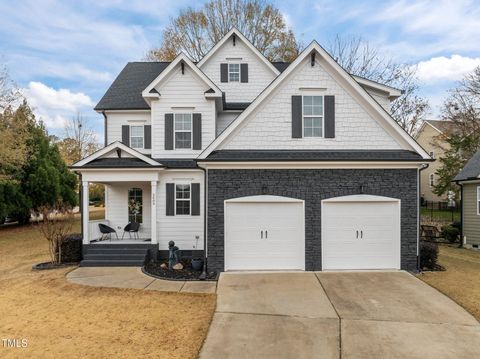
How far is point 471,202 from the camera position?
15672mm

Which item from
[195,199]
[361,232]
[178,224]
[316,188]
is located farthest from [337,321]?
[178,224]

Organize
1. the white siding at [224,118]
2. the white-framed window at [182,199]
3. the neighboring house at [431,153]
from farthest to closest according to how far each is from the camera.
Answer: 1. the neighboring house at [431,153]
2. the white siding at [224,118]
3. the white-framed window at [182,199]

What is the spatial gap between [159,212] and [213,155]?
4005 millimetres

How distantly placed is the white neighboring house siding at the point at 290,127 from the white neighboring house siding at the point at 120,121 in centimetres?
557

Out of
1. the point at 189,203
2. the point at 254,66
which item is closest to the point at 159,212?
the point at 189,203

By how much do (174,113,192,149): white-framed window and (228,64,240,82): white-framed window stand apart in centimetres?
350

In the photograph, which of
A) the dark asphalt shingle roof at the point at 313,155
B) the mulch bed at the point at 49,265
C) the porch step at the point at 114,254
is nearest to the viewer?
the dark asphalt shingle roof at the point at 313,155

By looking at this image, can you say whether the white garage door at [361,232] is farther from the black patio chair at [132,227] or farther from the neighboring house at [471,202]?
the neighboring house at [471,202]

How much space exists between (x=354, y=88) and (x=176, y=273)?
8685 mm

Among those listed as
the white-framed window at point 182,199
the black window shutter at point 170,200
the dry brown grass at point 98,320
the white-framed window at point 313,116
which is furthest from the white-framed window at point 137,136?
the white-framed window at point 313,116

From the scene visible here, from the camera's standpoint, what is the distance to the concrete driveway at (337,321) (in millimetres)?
5297

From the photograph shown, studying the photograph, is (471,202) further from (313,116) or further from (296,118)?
(296,118)

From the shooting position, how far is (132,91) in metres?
14.7

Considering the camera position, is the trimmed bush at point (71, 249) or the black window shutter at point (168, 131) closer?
the trimmed bush at point (71, 249)
